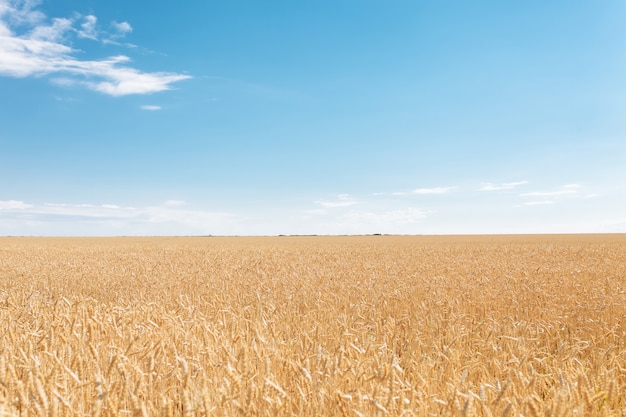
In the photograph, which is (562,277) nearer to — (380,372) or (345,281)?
(345,281)

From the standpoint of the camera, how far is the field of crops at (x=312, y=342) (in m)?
2.99

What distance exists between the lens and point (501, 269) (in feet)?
45.3

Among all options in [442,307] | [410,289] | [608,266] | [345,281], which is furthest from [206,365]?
[608,266]

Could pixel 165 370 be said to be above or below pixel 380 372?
below

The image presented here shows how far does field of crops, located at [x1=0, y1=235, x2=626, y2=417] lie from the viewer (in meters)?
2.99

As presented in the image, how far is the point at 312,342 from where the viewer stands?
13.8ft

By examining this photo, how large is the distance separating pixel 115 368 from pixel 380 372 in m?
2.23

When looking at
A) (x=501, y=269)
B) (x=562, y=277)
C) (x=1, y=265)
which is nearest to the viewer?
(x=562, y=277)

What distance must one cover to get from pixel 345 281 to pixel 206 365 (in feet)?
22.9

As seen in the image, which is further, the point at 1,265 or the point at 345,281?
the point at 1,265

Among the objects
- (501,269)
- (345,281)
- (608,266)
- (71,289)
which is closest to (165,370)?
(345,281)

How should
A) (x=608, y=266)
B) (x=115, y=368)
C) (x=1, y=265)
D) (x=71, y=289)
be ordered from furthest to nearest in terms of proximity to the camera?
(x=1, y=265) < (x=608, y=266) < (x=71, y=289) < (x=115, y=368)

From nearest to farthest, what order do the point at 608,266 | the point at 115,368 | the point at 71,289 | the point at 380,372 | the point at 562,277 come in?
the point at 380,372
the point at 115,368
the point at 71,289
the point at 562,277
the point at 608,266

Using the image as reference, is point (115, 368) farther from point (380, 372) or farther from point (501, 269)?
point (501, 269)
